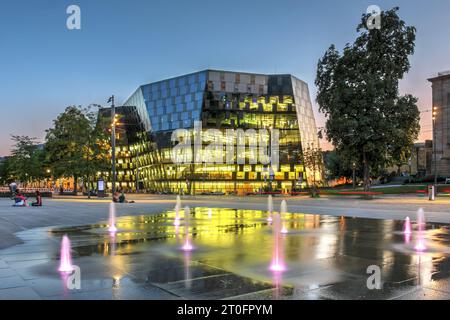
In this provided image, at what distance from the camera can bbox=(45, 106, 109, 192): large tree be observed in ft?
184

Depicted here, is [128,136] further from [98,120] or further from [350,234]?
[350,234]

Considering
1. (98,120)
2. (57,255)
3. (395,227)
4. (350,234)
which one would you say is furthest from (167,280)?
(98,120)

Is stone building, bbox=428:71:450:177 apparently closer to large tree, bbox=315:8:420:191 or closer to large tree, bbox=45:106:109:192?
large tree, bbox=315:8:420:191

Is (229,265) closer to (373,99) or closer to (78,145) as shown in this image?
(373,99)

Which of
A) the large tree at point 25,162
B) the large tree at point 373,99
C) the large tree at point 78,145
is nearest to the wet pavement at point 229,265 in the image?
the large tree at point 373,99

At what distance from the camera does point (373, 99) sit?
40281mm

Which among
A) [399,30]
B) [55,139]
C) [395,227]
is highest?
[399,30]

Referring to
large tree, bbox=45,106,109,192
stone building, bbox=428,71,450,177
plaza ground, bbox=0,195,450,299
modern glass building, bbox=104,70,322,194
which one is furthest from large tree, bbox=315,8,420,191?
stone building, bbox=428,71,450,177

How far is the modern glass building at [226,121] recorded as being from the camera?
8662 centimetres

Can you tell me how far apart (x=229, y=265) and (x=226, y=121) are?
78949 millimetres

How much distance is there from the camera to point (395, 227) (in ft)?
53.7

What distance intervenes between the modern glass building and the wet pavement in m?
68.0

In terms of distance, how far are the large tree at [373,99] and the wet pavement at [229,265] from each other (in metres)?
26.4

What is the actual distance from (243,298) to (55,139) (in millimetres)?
60452
